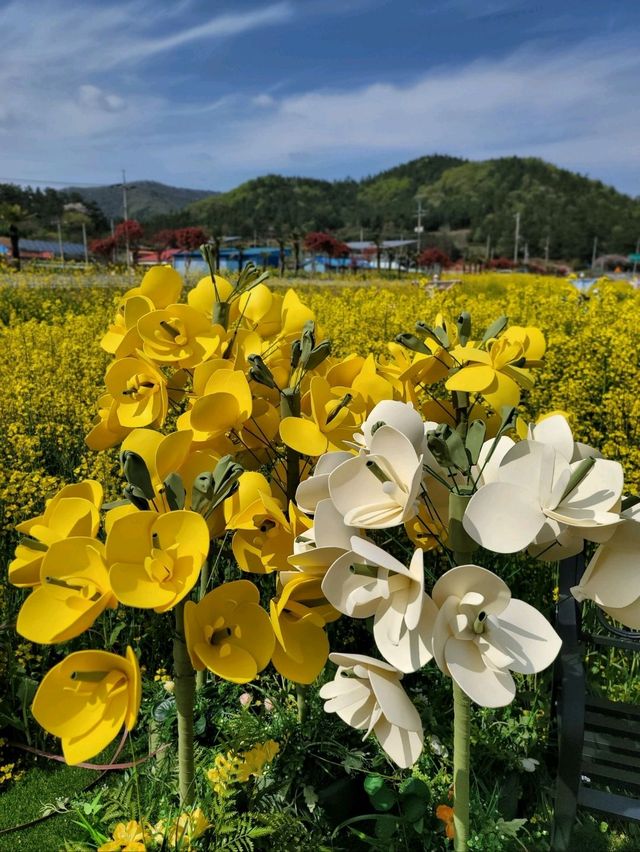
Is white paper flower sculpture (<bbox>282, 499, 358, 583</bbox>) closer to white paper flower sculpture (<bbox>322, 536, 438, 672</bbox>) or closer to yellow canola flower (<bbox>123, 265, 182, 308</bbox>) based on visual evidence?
white paper flower sculpture (<bbox>322, 536, 438, 672</bbox>)

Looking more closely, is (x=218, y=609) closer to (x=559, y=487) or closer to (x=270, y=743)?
(x=559, y=487)

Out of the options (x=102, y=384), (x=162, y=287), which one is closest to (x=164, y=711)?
(x=162, y=287)

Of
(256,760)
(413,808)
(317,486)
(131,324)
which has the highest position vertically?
(131,324)

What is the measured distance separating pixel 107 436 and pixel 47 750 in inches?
48.2

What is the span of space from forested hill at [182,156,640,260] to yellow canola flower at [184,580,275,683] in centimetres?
6211

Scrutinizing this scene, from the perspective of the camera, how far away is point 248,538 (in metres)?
1.02

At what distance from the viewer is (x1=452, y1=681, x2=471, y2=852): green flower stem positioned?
38.6 inches

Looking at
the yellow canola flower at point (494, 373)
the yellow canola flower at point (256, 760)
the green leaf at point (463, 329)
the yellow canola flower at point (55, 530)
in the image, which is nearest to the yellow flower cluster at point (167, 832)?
the yellow canola flower at point (256, 760)

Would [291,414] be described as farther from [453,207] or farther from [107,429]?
[453,207]

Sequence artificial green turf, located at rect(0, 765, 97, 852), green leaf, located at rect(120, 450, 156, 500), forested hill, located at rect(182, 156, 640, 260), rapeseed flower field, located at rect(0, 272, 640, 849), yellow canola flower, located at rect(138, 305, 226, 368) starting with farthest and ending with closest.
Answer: forested hill, located at rect(182, 156, 640, 260), rapeseed flower field, located at rect(0, 272, 640, 849), artificial green turf, located at rect(0, 765, 97, 852), yellow canola flower, located at rect(138, 305, 226, 368), green leaf, located at rect(120, 450, 156, 500)

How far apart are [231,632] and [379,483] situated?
283 mm

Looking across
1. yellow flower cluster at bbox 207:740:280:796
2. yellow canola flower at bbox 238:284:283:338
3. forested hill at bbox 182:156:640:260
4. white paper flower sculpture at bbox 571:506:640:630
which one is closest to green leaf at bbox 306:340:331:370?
yellow canola flower at bbox 238:284:283:338

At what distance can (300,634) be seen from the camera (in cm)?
93

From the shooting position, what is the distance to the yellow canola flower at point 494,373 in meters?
1.12
